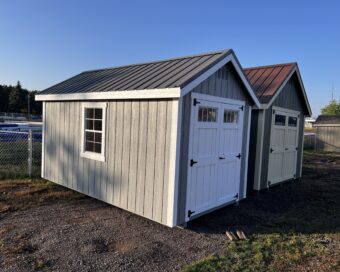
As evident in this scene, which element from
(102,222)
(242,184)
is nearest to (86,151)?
(102,222)

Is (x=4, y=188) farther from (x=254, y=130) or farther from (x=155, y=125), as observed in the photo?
(x=254, y=130)

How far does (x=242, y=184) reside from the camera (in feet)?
22.2

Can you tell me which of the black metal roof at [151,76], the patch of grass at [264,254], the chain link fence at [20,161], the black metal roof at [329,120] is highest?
the black metal roof at [151,76]

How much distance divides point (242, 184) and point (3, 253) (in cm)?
490

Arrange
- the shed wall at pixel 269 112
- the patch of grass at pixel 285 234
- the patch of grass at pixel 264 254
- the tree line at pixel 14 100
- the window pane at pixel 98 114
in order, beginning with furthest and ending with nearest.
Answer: the tree line at pixel 14 100 < the shed wall at pixel 269 112 < the window pane at pixel 98 114 < the patch of grass at pixel 285 234 < the patch of grass at pixel 264 254

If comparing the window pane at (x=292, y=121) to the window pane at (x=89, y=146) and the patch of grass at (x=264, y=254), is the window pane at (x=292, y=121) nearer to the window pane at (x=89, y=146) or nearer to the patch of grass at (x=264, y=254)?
the patch of grass at (x=264, y=254)

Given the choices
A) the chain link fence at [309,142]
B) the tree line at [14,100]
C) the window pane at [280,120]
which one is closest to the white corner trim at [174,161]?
the window pane at [280,120]

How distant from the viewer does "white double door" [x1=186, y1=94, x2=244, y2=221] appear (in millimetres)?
5074

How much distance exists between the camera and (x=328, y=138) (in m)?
21.8

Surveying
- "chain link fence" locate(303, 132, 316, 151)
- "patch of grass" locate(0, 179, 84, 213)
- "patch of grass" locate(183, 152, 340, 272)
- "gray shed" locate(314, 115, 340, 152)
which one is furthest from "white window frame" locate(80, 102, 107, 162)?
"chain link fence" locate(303, 132, 316, 151)

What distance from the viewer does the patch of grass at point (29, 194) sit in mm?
5945

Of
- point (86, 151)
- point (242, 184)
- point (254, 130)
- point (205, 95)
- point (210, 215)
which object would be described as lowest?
point (210, 215)

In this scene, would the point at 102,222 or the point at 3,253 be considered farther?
the point at 102,222

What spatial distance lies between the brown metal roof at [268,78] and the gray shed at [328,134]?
1525cm
